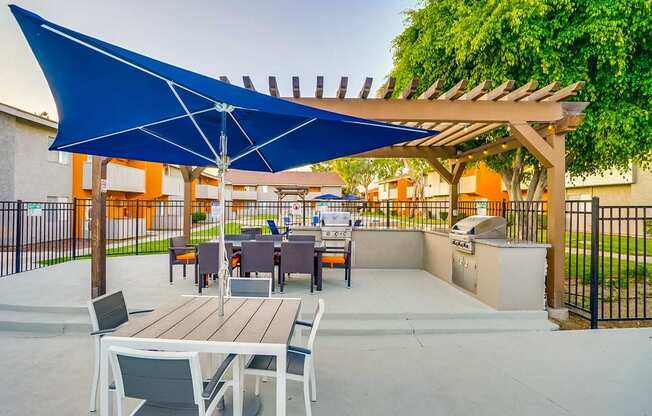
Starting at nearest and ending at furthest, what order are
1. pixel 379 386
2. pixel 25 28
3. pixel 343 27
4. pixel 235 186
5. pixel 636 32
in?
pixel 25 28
pixel 379 386
pixel 636 32
pixel 343 27
pixel 235 186

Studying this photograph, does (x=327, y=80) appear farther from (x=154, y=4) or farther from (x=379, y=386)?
(x=154, y=4)

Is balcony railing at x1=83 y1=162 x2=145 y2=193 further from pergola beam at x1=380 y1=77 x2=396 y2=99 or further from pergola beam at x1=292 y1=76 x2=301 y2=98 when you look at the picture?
pergola beam at x1=380 y1=77 x2=396 y2=99

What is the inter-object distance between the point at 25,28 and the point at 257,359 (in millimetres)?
2675

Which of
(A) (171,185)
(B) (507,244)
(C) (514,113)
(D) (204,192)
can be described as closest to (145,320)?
(B) (507,244)

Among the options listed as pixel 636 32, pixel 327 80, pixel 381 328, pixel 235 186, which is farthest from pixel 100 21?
pixel 235 186

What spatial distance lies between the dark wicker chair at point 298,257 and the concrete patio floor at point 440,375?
5.51ft

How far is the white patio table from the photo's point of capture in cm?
212

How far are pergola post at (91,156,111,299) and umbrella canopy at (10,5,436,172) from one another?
6.07 feet

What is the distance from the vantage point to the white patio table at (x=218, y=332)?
2125mm

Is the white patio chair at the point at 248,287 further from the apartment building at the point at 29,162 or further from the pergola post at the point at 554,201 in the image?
the apartment building at the point at 29,162

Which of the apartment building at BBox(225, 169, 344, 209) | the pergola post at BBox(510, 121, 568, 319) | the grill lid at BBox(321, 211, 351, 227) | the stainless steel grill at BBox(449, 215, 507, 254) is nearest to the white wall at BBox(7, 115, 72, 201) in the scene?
the grill lid at BBox(321, 211, 351, 227)

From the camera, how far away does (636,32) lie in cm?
683

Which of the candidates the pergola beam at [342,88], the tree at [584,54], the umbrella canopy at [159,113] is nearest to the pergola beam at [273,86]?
the pergola beam at [342,88]

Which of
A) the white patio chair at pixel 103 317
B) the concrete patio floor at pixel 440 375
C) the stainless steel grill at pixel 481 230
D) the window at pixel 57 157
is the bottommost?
the concrete patio floor at pixel 440 375
